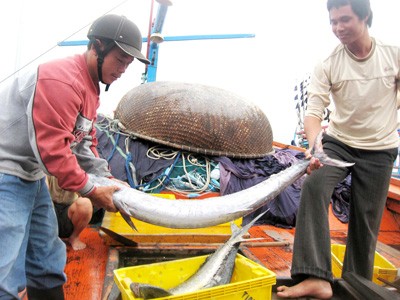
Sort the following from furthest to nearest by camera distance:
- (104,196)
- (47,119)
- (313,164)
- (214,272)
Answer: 1. (313,164)
2. (214,272)
3. (104,196)
4. (47,119)

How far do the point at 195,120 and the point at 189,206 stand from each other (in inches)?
109

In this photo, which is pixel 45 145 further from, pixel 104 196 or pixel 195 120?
pixel 195 120

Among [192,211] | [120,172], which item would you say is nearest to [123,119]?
[120,172]

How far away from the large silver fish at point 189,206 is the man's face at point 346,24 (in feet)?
2.60

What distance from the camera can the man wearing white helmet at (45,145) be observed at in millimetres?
1834

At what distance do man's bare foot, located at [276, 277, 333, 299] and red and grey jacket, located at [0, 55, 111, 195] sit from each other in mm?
1574

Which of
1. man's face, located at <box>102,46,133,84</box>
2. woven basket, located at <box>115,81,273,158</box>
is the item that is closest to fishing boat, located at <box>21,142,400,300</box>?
man's face, located at <box>102,46,133,84</box>

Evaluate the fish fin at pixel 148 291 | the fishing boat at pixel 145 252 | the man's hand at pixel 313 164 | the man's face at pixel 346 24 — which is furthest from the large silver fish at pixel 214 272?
the man's face at pixel 346 24

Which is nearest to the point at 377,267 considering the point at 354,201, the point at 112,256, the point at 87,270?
the point at 354,201

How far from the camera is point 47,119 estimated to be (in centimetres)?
183

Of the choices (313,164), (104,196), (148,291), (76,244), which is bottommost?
(76,244)

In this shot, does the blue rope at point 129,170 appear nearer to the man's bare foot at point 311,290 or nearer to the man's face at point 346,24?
the man's bare foot at point 311,290

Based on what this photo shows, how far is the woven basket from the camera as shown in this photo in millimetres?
5156

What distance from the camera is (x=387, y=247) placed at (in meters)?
4.20
